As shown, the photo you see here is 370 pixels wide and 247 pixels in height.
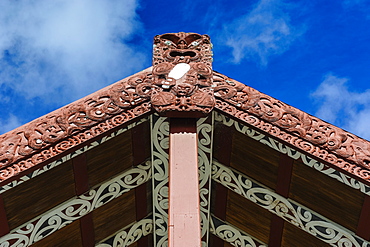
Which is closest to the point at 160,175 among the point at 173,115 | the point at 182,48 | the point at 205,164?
the point at 205,164

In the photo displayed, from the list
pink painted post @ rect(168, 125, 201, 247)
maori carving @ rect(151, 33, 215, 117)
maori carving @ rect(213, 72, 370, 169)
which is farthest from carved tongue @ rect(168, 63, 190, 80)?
pink painted post @ rect(168, 125, 201, 247)

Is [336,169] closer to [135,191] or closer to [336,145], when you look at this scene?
[336,145]

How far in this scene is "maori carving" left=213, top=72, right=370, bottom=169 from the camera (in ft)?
19.3

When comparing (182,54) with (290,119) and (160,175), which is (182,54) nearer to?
(160,175)

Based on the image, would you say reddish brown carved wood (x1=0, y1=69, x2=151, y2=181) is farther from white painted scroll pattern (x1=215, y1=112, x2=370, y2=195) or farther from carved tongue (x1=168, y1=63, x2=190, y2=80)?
white painted scroll pattern (x1=215, y1=112, x2=370, y2=195)

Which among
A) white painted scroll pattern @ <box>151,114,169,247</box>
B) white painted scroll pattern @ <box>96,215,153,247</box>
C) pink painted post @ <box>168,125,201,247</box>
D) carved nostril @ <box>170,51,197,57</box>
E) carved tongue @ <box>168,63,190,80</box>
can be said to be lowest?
pink painted post @ <box>168,125,201,247</box>

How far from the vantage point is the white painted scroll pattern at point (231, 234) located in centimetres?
690

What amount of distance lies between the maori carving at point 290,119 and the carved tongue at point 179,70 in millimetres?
324

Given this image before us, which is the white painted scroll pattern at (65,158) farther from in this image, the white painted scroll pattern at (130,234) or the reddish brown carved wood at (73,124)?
the white painted scroll pattern at (130,234)

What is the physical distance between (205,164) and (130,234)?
3.84 ft

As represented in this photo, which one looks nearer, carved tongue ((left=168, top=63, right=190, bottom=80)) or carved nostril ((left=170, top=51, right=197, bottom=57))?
carved tongue ((left=168, top=63, right=190, bottom=80))

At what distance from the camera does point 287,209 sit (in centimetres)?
637

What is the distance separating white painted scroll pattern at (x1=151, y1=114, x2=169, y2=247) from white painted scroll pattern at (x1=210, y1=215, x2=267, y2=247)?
558 mm

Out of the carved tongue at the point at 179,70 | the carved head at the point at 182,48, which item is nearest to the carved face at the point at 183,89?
the carved tongue at the point at 179,70
